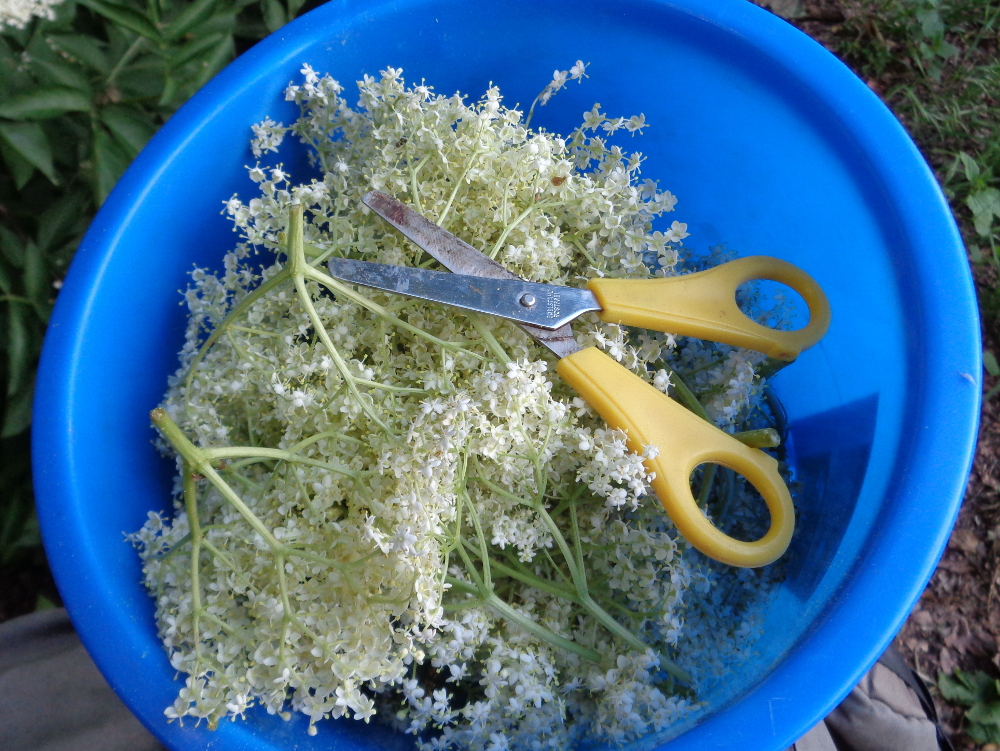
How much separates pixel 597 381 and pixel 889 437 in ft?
1.30

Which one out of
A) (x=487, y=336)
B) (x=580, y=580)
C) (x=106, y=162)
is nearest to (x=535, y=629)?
(x=580, y=580)

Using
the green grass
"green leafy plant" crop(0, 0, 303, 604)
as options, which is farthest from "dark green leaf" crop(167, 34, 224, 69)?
the green grass

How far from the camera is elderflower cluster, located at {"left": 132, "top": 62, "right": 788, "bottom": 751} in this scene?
760mm

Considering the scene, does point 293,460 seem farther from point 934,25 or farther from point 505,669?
point 934,25

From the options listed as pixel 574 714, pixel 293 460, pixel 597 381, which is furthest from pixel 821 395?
pixel 293 460

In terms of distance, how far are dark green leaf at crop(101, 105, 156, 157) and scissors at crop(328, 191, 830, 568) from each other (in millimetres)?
586

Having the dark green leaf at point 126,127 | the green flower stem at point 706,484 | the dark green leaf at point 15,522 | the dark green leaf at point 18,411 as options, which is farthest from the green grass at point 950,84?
the dark green leaf at point 15,522

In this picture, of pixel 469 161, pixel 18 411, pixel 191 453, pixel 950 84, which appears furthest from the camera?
pixel 950 84

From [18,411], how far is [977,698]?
189cm

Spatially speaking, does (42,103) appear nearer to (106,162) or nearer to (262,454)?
(106,162)

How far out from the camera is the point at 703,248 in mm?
1241

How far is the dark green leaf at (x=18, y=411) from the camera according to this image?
132 cm

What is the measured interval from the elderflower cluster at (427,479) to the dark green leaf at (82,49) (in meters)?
0.45

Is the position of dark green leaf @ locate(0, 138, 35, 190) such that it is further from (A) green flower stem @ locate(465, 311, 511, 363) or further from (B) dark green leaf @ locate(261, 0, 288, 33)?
(A) green flower stem @ locate(465, 311, 511, 363)
